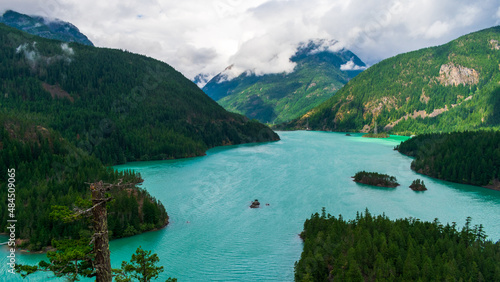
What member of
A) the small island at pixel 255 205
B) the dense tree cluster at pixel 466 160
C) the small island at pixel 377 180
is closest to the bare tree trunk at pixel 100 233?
the small island at pixel 255 205

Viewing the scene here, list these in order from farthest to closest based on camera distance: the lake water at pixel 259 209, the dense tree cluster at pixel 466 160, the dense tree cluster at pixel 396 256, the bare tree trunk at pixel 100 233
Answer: the dense tree cluster at pixel 466 160 → the lake water at pixel 259 209 → the dense tree cluster at pixel 396 256 → the bare tree trunk at pixel 100 233

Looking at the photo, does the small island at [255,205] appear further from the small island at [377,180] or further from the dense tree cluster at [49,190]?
the small island at [377,180]

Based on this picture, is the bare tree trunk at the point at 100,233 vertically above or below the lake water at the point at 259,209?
above

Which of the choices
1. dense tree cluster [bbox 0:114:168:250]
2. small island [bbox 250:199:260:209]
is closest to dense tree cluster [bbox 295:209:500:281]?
small island [bbox 250:199:260:209]

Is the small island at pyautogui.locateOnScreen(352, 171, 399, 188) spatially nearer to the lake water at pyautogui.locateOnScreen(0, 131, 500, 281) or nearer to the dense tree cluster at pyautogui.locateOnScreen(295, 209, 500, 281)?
the lake water at pyautogui.locateOnScreen(0, 131, 500, 281)

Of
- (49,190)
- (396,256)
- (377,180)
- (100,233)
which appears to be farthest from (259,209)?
(100,233)

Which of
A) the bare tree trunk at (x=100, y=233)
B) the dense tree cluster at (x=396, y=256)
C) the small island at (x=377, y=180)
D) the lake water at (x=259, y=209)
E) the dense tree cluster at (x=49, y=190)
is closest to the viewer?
the bare tree trunk at (x=100, y=233)
